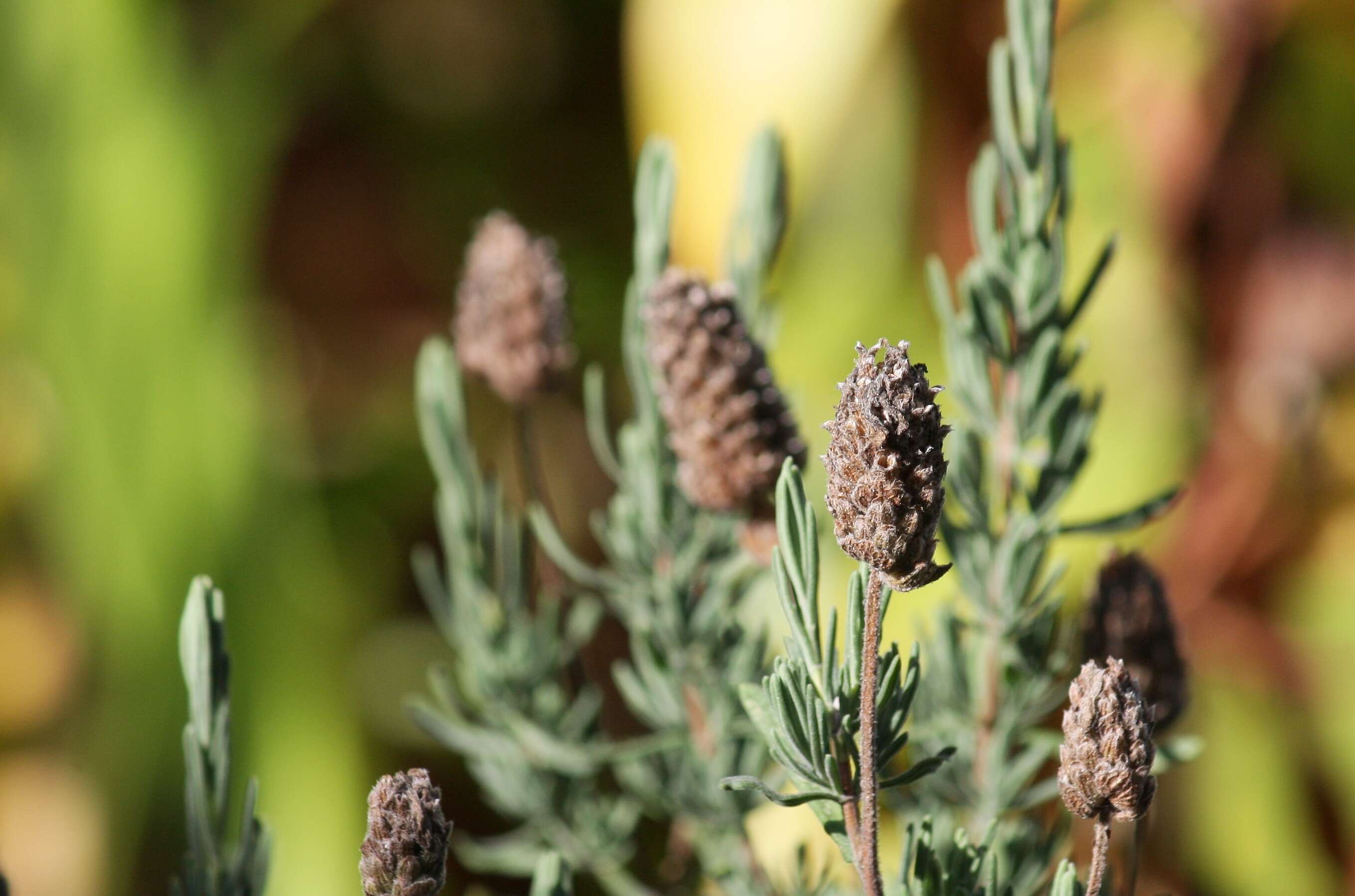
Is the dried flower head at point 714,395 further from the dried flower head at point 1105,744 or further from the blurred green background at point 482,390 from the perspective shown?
the blurred green background at point 482,390

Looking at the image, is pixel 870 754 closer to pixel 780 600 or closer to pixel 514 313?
pixel 780 600

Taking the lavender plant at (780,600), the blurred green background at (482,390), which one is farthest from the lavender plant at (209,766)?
the blurred green background at (482,390)

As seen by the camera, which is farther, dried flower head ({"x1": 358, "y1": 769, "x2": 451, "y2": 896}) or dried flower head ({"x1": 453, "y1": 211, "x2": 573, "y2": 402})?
dried flower head ({"x1": 453, "y1": 211, "x2": 573, "y2": 402})

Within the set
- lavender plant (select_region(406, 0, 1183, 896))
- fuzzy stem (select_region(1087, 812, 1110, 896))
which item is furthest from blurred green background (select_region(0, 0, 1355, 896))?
fuzzy stem (select_region(1087, 812, 1110, 896))

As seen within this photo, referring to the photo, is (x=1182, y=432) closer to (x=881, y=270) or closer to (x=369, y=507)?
(x=881, y=270)

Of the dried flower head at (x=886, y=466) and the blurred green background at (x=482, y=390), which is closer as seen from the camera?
the dried flower head at (x=886, y=466)

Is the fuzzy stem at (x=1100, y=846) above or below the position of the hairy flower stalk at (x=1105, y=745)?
below

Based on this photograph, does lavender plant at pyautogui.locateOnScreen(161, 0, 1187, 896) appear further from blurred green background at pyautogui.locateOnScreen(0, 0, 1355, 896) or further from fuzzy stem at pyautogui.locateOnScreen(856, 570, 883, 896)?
blurred green background at pyautogui.locateOnScreen(0, 0, 1355, 896)

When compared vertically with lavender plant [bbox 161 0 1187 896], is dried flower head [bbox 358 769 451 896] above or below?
below
